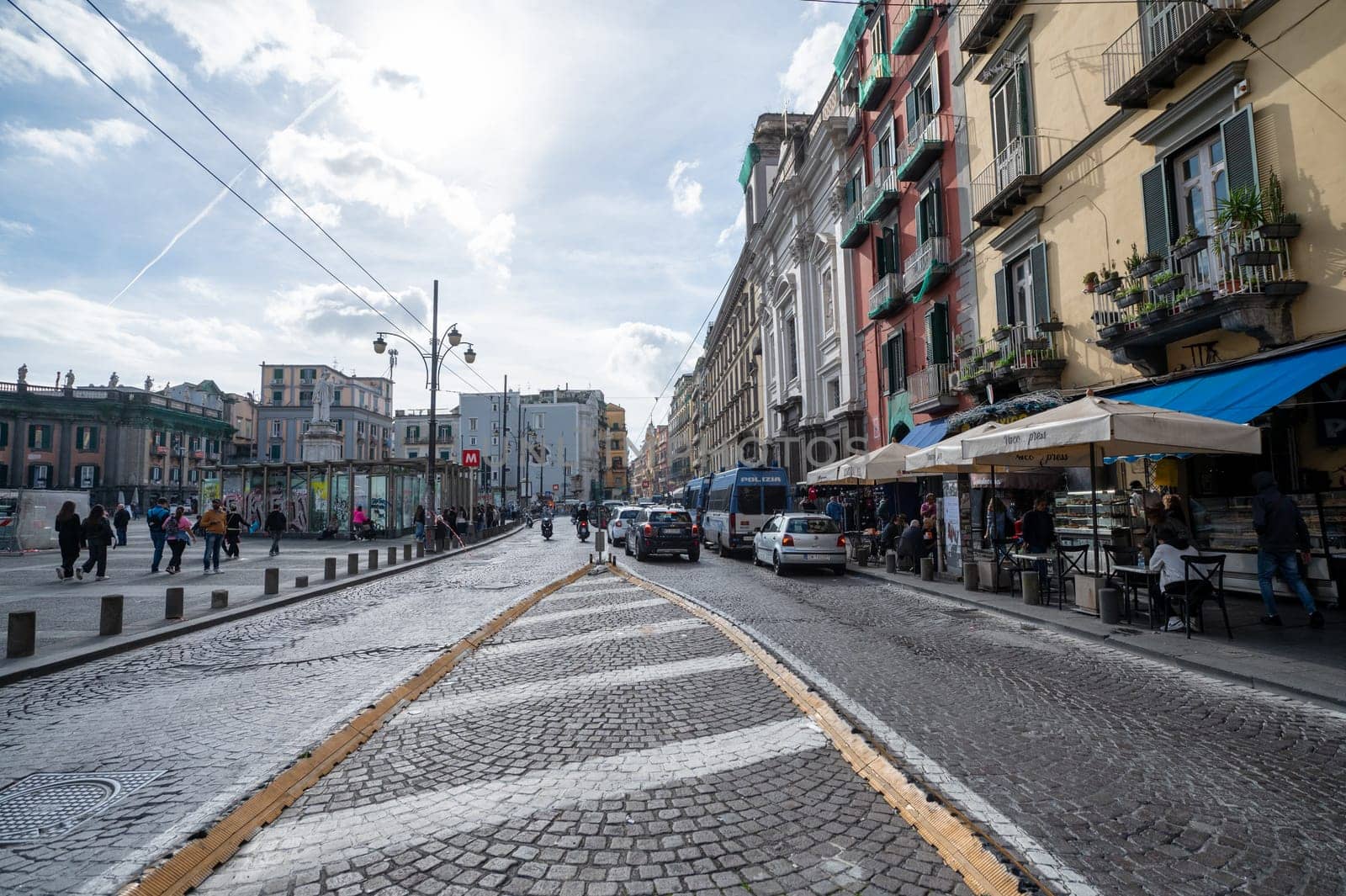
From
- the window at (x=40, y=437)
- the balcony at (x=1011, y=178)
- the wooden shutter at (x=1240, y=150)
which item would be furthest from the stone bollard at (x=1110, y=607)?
the window at (x=40, y=437)

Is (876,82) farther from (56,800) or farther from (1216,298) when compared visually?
(56,800)

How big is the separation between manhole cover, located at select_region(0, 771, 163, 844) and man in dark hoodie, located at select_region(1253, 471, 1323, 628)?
10914 millimetres

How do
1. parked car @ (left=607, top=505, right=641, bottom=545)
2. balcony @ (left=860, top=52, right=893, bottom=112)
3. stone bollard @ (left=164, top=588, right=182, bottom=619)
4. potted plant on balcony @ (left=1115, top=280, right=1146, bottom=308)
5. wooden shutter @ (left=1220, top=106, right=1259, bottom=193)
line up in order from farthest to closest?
parked car @ (left=607, top=505, right=641, bottom=545) → balcony @ (left=860, top=52, right=893, bottom=112) → potted plant on balcony @ (left=1115, top=280, right=1146, bottom=308) → wooden shutter @ (left=1220, top=106, right=1259, bottom=193) → stone bollard @ (left=164, top=588, right=182, bottom=619)

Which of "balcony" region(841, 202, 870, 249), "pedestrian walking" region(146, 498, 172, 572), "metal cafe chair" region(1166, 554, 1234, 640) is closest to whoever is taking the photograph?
"metal cafe chair" region(1166, 554, 1234, 640)

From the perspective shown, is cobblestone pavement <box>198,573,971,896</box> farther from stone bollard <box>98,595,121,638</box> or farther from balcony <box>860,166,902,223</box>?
balcony <box>860,166,902,223</box>

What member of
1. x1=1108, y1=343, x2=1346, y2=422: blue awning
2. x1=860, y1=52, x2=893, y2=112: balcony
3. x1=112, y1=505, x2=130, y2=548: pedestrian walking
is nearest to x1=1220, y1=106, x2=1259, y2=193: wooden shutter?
x1=1108, y1=343, x2=1346, y2=422: blue awning

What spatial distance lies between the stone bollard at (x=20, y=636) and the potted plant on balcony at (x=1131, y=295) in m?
15.8

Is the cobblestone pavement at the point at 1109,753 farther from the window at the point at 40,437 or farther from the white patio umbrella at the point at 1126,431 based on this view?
the window at the point at 40,437

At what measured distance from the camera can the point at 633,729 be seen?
5.02 m

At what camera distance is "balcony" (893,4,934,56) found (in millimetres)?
20156

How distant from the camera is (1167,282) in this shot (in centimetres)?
1102

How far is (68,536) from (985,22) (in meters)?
23.5

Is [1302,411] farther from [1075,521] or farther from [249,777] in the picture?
[249,777]

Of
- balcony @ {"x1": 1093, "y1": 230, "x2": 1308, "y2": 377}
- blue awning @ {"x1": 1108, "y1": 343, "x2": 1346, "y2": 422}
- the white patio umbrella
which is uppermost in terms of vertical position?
balcony @ {"x1": 1093, "y1": 230, "x2": 1308, "y2": 377}
